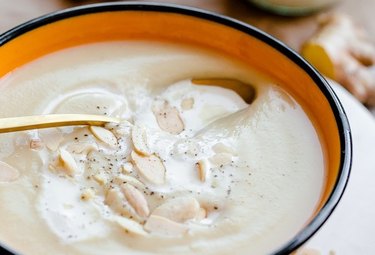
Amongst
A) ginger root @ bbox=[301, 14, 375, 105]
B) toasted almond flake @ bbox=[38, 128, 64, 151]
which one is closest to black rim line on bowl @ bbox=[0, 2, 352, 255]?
toasted almond flake @ bbox=[38, 128, 64, 151]

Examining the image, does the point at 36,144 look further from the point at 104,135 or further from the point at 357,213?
the point at 357,213

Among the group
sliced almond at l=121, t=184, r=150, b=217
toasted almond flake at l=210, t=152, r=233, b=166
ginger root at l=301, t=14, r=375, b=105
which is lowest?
sliced almond at l=121, t=184, r=150, b=217

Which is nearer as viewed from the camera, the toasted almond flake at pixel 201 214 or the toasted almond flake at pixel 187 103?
the toasted almond flake at pixel 201 214

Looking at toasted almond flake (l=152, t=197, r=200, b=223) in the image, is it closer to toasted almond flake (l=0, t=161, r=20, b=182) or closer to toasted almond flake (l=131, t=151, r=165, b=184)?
toasted almond flake (l=131, t=151, r=165, b=184)

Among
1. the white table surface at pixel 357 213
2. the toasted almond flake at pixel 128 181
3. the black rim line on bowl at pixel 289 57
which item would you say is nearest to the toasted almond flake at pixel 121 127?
the toasted almond flake at pixel 128 181

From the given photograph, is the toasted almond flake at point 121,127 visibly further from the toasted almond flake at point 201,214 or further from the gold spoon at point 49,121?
the toasted almond flake at point 201,214
